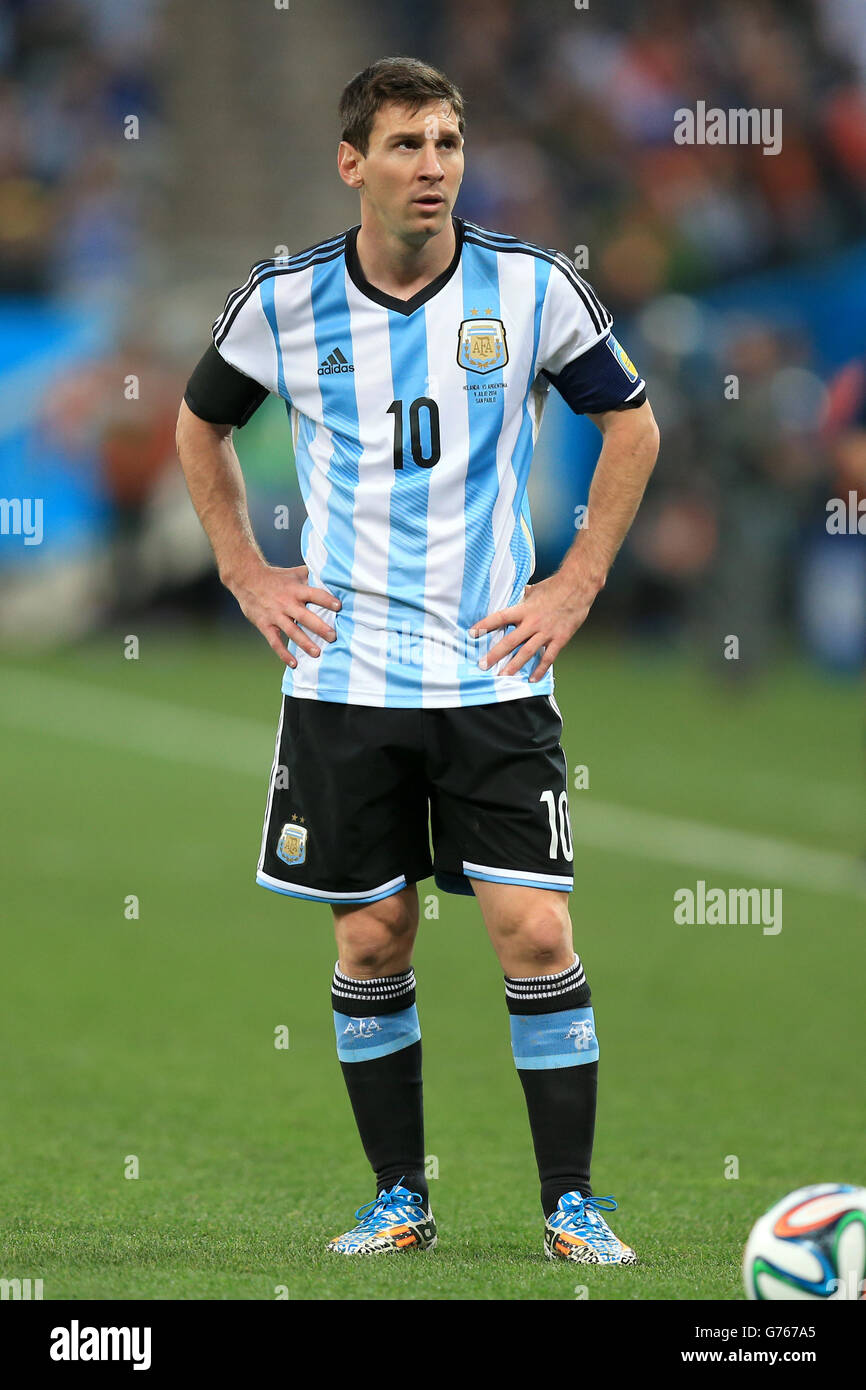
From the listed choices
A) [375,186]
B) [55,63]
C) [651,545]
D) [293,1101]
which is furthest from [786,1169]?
[55,63]

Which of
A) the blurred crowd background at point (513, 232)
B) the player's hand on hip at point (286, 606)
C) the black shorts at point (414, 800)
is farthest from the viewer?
the blurred crowd background at point (513, 232)

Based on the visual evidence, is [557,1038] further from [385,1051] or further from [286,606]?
[286,606]

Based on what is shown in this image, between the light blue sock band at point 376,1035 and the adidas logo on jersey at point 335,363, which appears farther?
the light blue sock band at point 376,1035

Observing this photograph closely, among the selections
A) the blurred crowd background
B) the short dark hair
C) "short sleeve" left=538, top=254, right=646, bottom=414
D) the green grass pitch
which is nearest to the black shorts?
"short sleeve" left=538, top=254, right=646, bottom=414

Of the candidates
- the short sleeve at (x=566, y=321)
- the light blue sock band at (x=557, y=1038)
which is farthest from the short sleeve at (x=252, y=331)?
the light blue sock band at (x=557, y=1038)

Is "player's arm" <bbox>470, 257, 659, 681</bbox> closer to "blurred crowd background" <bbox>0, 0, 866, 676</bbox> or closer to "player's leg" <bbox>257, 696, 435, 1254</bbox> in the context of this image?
"player's leg" <bbox>257, 696, 435, 1254</bbox>

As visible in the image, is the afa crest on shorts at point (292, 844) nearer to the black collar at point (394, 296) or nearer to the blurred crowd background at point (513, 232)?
the black collar at point (394, 296)

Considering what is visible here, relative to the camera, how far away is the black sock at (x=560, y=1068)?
3.73 m

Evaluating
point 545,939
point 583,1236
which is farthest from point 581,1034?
point 583,1236

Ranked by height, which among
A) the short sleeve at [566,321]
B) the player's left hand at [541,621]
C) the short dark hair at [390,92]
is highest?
the short dark hair at [390,92]

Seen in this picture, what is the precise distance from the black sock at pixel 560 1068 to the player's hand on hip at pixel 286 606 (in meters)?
0.75

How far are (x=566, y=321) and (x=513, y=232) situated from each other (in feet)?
44.9

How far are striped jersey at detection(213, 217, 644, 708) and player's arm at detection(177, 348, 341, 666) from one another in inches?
3.0

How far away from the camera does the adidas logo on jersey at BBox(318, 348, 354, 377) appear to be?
12.2 ft
